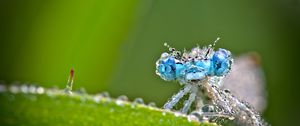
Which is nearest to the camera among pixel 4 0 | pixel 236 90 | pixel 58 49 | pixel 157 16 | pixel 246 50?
pixel 58 49

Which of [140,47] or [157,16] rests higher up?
[157,16]

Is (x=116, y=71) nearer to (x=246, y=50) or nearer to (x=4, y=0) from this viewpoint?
(x=4, y=0)

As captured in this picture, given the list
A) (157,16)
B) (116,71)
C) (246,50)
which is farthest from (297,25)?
(116,71)

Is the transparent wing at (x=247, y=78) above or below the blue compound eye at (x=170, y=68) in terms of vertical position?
above

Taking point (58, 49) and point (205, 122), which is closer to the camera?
point (205, 122)

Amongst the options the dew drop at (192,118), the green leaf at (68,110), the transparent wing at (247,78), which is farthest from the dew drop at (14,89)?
the transparent wing at (247,78)

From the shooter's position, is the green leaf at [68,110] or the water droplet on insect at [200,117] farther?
the water droplet on insect at [200,117]

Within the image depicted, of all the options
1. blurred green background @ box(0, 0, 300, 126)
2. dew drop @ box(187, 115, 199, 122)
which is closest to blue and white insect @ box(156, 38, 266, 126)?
dew drop @ box(187, 115, 199, 122)

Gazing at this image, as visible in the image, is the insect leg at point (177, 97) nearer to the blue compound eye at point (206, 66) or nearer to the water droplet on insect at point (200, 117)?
the blue compound eye at point (206, 66)
